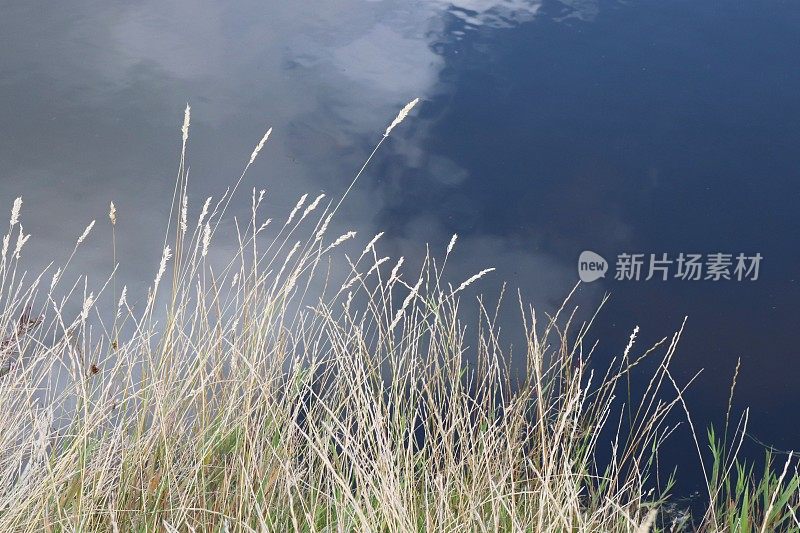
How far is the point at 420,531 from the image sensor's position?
1765 millimetres

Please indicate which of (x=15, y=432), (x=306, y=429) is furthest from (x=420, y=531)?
(x=15, y=432)

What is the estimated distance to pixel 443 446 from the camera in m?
1.92

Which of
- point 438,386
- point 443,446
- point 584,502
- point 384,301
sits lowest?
point 584,502

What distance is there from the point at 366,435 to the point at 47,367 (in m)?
0.86

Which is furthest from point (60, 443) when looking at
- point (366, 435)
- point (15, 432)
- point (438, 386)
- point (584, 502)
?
point (584, 502)

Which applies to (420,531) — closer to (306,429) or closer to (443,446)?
→ (443,446)

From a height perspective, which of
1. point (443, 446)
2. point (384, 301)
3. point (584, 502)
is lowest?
point (584, 502)

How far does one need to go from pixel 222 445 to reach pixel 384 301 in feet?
1.64

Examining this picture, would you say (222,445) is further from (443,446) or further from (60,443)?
(443,446)

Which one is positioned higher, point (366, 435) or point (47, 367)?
point (366, 435)

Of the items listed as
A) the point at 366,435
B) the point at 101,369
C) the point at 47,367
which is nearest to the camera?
the point at 366,435

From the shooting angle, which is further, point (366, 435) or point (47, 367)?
point (47, 367)

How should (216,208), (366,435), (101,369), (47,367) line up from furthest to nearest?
(216,208) → (47,367) → (101,369) → (366,435)

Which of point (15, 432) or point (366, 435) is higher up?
point (366, 435)
